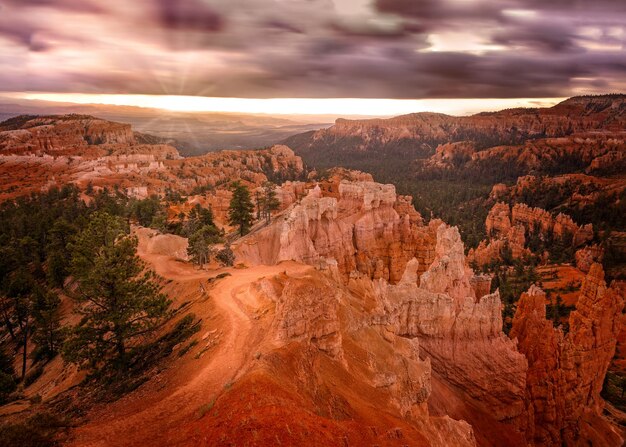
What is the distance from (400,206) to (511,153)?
150 metres

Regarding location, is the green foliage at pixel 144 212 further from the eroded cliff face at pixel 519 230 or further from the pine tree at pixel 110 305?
the eroded cliff face at pixel 519 230

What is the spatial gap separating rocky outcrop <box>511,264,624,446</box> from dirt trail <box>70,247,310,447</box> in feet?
A: 68.4

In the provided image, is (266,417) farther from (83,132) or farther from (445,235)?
(83,132)

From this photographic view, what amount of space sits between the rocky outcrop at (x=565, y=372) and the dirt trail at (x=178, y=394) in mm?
20848

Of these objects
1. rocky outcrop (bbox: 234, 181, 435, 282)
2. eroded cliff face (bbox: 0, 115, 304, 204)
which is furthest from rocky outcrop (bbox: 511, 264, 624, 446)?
eroded cliff face (bbox: 0, 115, 304, 204)

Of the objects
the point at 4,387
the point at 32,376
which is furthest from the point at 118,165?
the point at 4,387

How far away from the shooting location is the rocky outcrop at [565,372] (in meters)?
27.0

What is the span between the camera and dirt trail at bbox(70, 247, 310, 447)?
9.48 m

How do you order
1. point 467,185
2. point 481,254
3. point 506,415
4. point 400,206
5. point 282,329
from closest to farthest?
point 282,329
point 506,415
point 400,206
point 481,254
point 467,185

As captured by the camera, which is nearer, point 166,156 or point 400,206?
point 400,206

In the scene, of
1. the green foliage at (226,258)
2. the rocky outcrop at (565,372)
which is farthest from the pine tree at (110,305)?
the rocky outcrop at (565,372)

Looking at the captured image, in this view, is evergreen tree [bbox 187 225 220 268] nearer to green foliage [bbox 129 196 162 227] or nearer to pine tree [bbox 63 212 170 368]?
pine tree [bbox 63 212 170 368]

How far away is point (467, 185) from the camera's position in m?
159

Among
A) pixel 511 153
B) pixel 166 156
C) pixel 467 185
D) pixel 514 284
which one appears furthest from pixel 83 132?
pixel 511 153
